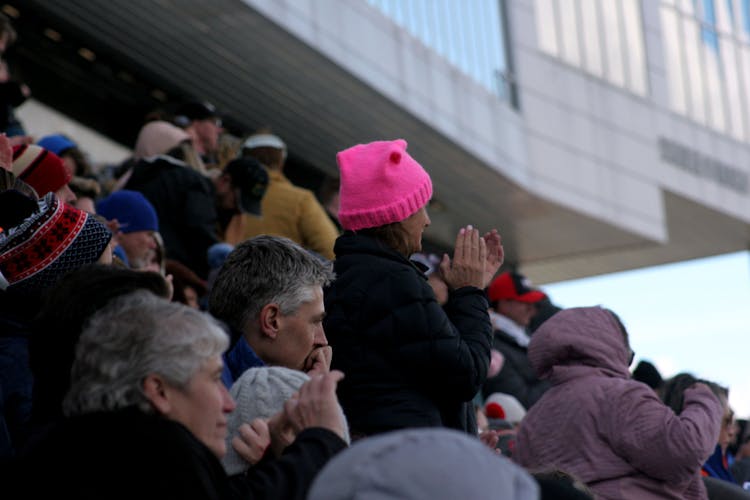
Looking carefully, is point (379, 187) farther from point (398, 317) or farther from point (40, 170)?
point (40, 170)

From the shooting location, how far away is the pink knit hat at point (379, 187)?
5.00m

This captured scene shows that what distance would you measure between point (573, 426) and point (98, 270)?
2.39m

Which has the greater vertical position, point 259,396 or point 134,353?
point 134,353

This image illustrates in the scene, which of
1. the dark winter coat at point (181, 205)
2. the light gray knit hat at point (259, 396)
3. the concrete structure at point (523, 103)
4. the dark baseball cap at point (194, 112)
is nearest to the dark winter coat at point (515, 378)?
the dark winter coat at point (181, 205)

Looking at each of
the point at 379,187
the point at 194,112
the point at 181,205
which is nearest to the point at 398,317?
the point at 379,187

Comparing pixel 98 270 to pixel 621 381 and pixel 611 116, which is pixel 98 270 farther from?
pixel 611 116

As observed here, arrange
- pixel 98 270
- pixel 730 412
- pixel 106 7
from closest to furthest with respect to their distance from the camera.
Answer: pixel 98 270 < pixel 730 412 < pixel 106 7

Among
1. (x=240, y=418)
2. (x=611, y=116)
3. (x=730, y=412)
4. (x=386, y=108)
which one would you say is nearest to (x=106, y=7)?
(x=386, y=108)

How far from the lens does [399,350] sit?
466 cm

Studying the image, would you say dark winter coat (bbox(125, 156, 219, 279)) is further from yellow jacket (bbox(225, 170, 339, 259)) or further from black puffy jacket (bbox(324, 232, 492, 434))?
black puffy jacket (bbox(324, 232, 492, 434))

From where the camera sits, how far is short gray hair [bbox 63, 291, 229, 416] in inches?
135

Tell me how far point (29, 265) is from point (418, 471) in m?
2.62

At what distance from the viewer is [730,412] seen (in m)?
8.10

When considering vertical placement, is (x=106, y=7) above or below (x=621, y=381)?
below
